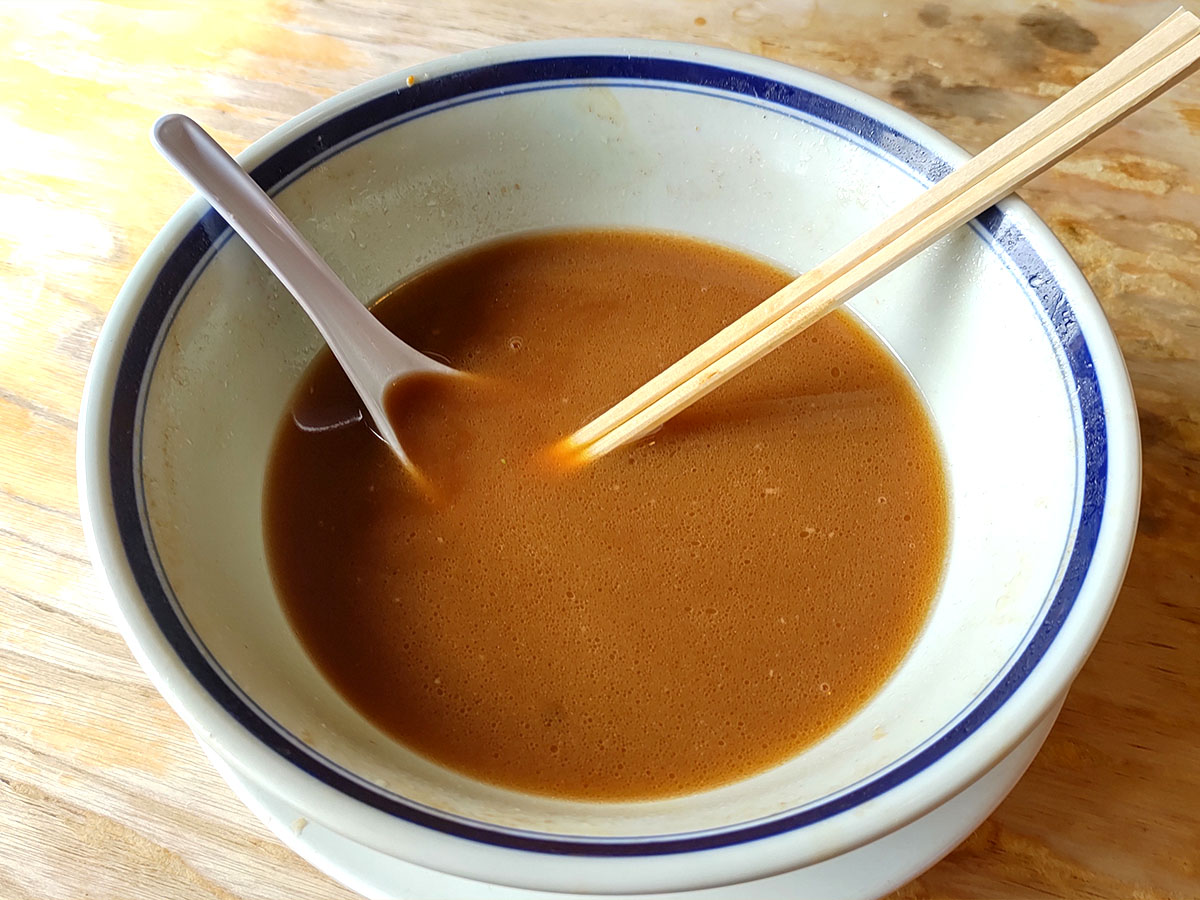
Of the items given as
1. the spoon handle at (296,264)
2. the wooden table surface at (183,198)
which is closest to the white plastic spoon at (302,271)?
the spoon handle at (296,264)

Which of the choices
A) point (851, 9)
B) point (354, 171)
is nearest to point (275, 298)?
point (354, 171)

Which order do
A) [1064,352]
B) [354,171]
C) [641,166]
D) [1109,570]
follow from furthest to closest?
1. [641,166]
2. [354,171]
3. [1064,352]
4. [1109,570]

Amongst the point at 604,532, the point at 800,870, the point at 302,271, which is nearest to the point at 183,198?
the point at 302,271

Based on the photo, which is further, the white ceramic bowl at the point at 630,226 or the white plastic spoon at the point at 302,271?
the white plastic spoon at the point at 302,271

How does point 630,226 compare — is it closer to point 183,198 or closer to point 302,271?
point 302,271

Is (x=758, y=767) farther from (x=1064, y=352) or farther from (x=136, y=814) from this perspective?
(x=136, y=814)

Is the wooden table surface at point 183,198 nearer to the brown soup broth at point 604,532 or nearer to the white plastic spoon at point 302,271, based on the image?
the brown soup broth at point 604,532
